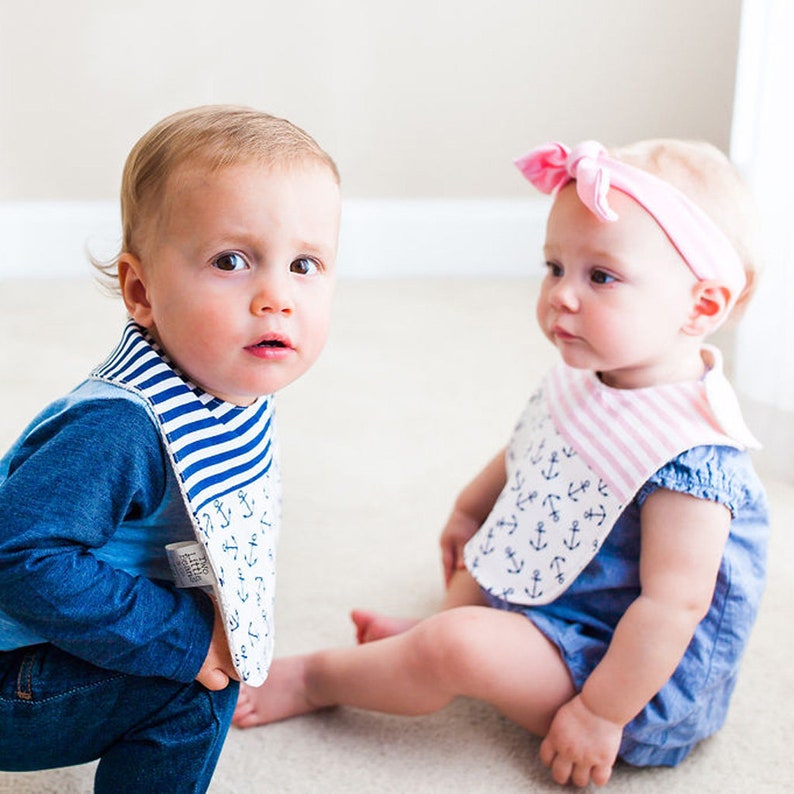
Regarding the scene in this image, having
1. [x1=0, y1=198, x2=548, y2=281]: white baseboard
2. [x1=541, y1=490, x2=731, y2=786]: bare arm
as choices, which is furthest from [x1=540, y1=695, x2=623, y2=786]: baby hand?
[x1=0, y1=198, x2=548, y2=281]: white baseboard

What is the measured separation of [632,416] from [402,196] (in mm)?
1660

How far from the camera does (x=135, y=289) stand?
89 cm

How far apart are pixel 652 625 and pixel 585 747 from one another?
0.13 m

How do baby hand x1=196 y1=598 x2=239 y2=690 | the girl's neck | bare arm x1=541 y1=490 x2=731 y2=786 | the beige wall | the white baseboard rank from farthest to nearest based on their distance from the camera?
the white baseboard < the beige wall < the girl's neck < bare arm x1=541 y1=490 x2=731 y2=786 < baby hand x1=196 y1=598 x2=239 y2=690

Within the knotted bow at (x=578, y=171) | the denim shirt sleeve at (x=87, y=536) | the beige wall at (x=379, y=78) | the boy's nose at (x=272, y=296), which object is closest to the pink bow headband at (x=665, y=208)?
the knotted bow at (x=578, y=171)

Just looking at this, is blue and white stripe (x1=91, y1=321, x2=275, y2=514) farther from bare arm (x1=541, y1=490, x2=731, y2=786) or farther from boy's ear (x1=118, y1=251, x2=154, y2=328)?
bare arm (x1=541, y1=490, x2=731, y2=786)

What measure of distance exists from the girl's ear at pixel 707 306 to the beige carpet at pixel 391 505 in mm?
398

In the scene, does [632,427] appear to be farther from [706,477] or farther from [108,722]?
[108,722]

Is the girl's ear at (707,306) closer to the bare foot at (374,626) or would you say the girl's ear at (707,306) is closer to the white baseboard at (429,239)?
the bare foot at (374,626)

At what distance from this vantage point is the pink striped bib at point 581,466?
104 centimetres

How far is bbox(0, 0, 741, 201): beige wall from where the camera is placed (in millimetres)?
2438

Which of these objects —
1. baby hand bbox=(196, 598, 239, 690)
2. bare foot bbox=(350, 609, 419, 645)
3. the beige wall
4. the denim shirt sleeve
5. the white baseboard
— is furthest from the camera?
the white baseboard

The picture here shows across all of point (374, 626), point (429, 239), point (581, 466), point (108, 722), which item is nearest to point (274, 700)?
point (374, 626)

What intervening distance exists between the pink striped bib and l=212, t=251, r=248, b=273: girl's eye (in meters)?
0.41
